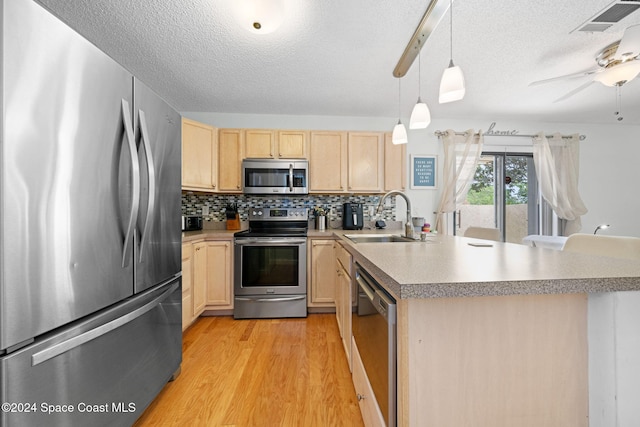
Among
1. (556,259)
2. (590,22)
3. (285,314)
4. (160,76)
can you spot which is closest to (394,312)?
(556,259)

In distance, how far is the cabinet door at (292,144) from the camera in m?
3.03

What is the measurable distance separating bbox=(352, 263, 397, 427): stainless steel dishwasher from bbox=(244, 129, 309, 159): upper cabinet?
2.16 meters

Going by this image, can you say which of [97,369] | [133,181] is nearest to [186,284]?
[97,369]

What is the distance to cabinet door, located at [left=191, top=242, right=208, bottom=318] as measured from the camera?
2381 mm

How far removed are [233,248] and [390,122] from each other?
257 centimetres

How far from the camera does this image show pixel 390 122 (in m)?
3.38

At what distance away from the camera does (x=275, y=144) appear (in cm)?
303

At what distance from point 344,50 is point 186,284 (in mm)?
2364

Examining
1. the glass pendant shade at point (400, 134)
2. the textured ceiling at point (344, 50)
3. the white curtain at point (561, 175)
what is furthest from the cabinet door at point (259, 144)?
the white curtain at point (561, 175)

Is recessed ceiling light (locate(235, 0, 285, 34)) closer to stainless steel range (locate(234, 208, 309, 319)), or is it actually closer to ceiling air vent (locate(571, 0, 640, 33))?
stainless steel range (locate(234, 208, 309, 319))

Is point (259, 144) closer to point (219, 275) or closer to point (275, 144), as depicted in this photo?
point (275, 144)

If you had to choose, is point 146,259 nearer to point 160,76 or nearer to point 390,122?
point 160,76

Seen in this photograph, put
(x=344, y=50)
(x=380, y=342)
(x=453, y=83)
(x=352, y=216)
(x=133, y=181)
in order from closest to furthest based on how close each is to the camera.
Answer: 1. (x=380, y=342)
2. (x=133, y=181)
3. (x=453, y=83)
4. (x=344, y=50)
5. (x=352, y=216)

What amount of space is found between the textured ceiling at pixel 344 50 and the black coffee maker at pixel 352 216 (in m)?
1.23
